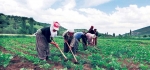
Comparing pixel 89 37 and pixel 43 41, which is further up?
pixel 89 37

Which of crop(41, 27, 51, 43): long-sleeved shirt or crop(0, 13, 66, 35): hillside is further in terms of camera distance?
crop(0, 13, 66, 35): hillside

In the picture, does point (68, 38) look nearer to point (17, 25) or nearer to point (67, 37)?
point (67, 37)

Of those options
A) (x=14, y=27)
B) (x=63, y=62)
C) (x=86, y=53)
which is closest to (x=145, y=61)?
(x=86, y=53)

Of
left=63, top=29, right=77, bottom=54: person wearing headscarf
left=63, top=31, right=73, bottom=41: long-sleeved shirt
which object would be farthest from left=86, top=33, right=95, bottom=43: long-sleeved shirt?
left=63, top=31, right=73, bottom=41: long-sleeved shirt

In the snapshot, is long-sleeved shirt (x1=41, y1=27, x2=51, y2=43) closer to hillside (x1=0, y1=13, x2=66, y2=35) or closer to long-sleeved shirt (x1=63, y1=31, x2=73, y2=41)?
long-sleeved shirt (x1=63, y1=31, x2=73, y2=41)

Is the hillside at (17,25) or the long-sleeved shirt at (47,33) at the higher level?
the hillside at (17,25)

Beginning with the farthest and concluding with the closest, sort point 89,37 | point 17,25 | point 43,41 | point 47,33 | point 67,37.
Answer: point 17,25 → point 89,37 → point 67,37 → point 43,41 → point 47,33

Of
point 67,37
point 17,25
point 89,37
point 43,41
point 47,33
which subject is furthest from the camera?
point 17,25

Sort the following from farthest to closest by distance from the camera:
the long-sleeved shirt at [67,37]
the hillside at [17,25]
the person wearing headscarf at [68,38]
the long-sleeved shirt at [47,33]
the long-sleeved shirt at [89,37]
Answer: the hillside at [17,25] < the long-sleeved shirt at [89,37] < the long-sleeved shirt at [67,37] < the person wearing headscarf at [68,38] < the long-sleeved shirt at [47,33]

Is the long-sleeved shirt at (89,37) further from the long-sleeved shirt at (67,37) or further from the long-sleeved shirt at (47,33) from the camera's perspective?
the long-sleeved shirt at (47,33)

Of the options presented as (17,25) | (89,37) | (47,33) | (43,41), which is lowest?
(43,41)

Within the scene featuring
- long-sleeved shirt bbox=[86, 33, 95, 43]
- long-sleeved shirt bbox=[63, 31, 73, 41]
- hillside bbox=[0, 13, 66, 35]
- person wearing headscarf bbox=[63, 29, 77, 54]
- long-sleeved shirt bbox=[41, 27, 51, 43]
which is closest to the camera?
long-sleeved shirt bbox=[41, 27, 51, 43]

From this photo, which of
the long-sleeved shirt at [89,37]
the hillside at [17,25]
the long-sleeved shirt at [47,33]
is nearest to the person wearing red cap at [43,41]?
the long-sleeved shirt at [47,33]

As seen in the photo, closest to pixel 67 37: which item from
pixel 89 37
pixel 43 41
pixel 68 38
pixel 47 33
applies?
pixel 68 38
